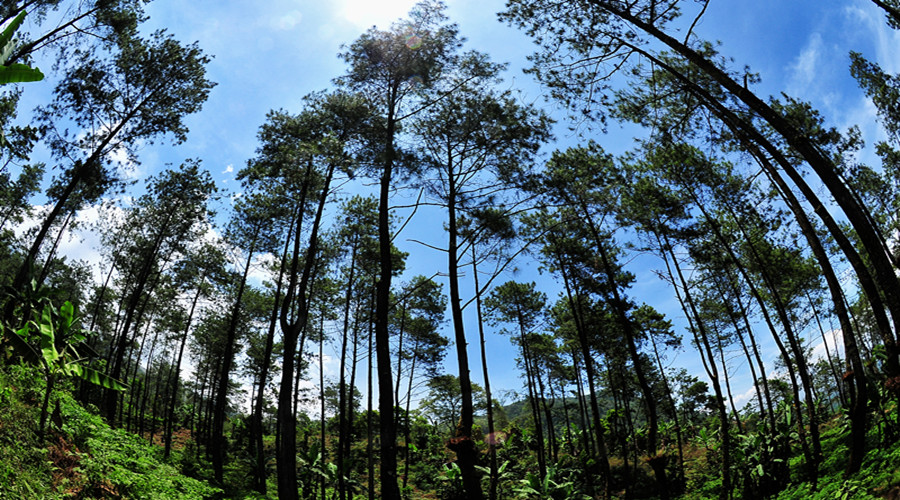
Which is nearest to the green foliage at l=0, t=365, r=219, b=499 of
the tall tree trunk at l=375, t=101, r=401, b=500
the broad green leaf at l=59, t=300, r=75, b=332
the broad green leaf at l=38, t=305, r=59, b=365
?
the broad green leaf at l=38, t=305, r=59, b=365

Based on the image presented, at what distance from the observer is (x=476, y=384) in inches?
1535

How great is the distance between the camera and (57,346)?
6059 mm

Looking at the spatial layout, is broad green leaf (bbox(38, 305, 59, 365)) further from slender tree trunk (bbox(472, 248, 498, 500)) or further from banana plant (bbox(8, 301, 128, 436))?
slender tree trunk (bbox(472, 248, 498, 500))

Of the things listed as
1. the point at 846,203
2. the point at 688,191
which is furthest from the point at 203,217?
the point at 846,203

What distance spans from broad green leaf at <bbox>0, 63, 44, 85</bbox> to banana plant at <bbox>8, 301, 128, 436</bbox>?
9.99 ft

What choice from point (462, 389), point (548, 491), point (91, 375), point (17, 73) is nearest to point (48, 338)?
point (91, 375)

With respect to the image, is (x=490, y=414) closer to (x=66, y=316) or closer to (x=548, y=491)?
(x=548, y=491)

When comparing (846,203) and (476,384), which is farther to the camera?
(476,384)

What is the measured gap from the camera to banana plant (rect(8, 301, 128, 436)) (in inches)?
222

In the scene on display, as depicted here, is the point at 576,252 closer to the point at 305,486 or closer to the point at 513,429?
the point at 305,486

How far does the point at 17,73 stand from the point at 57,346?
382 centimetres

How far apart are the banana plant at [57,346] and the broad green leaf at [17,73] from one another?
3.05m

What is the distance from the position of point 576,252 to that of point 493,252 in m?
5.41

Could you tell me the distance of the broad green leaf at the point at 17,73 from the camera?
4145mm
